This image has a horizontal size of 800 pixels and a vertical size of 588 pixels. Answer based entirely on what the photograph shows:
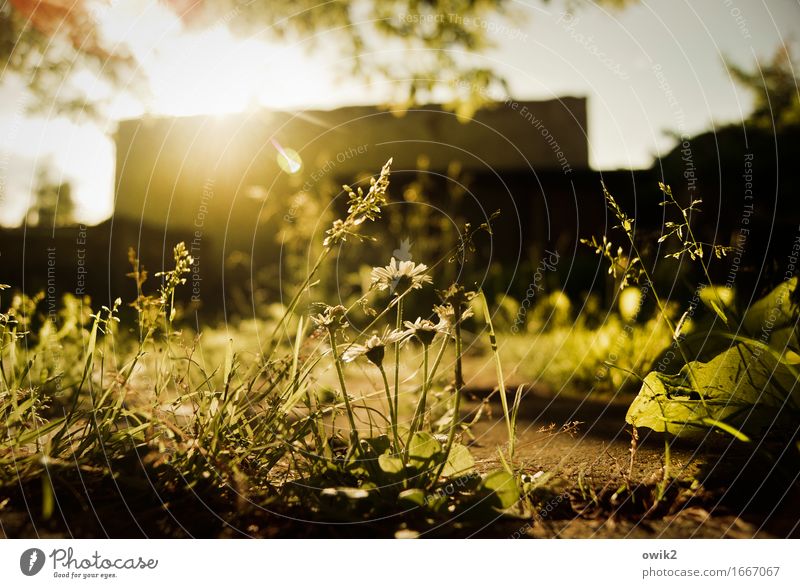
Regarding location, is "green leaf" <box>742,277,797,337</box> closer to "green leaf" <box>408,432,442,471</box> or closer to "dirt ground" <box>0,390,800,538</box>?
"dirt ground" <box>0,390,800,538</box>

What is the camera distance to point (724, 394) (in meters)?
1.41

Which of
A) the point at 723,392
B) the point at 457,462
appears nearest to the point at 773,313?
the point at 723,392

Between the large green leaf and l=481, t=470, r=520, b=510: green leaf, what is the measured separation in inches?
16.1

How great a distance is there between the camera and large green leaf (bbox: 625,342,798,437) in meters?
1.39

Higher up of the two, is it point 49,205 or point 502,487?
point 502,487

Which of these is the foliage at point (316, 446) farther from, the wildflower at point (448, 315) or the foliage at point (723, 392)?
the foliage at point (723, 392)

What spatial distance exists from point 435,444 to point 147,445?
649 mm

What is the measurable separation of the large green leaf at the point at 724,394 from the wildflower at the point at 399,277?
0.60m

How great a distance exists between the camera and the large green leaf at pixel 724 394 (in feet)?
4.57

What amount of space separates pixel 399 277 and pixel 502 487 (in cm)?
48

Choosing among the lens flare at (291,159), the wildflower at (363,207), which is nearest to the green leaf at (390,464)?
the wildflower at (363,207)

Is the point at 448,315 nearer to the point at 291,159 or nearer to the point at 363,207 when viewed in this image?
the point at 363,207

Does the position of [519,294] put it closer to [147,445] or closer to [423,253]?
[423,253]

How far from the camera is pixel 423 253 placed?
18.6 ft
